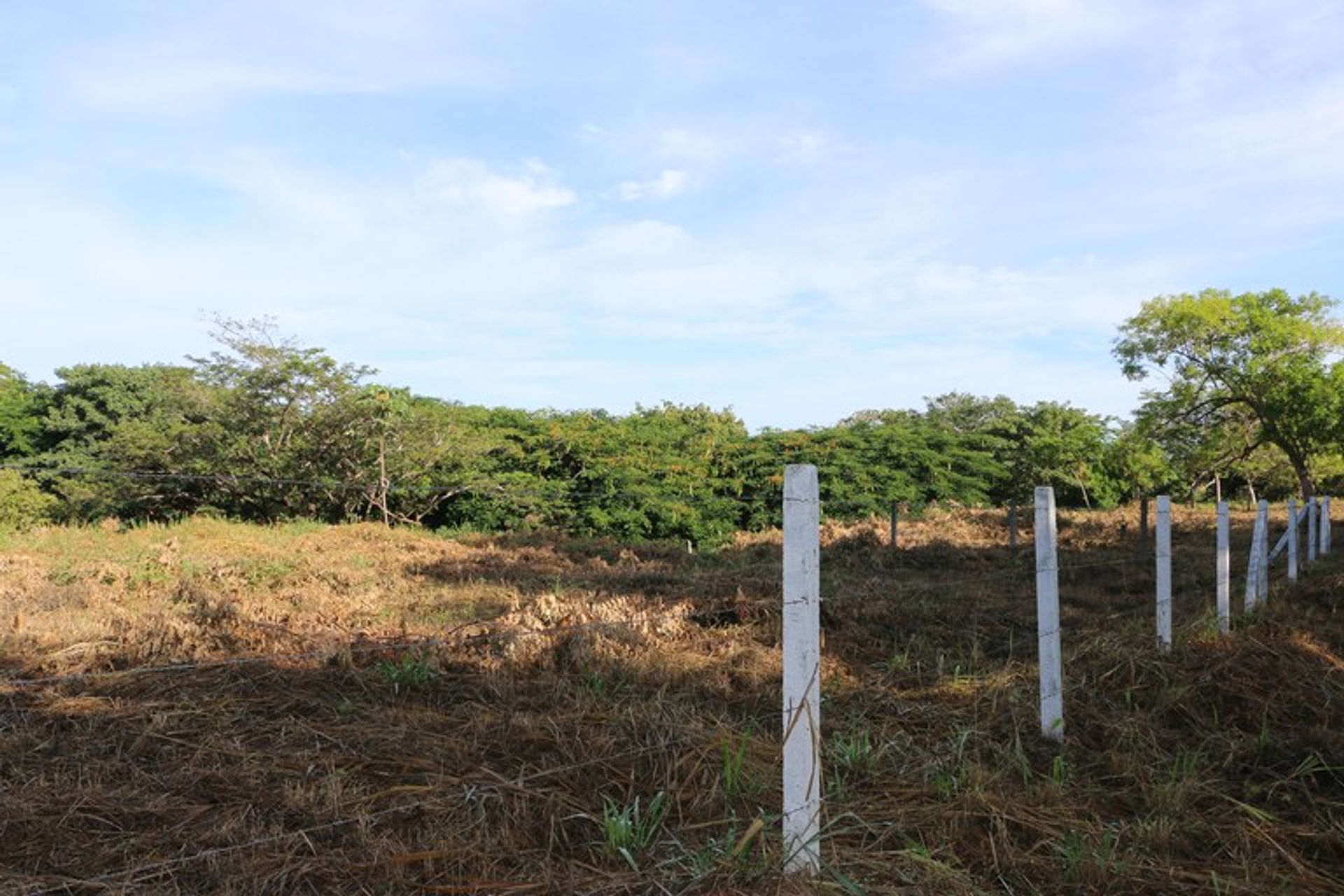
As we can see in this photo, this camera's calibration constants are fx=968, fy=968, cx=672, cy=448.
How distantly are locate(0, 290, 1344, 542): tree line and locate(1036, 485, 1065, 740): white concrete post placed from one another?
13.6m

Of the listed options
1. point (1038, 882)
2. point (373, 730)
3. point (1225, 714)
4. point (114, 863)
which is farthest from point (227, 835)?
point (1225, 714)

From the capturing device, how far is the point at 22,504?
25.1m

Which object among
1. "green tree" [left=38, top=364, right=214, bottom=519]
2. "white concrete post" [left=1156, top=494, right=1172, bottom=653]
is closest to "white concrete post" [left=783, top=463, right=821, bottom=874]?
"white concrete post" [left=1156, top=494, right=1172, bottom=653]

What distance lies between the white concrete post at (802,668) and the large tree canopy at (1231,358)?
30.6m

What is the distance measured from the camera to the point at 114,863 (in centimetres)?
317

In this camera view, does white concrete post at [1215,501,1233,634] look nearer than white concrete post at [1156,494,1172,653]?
No

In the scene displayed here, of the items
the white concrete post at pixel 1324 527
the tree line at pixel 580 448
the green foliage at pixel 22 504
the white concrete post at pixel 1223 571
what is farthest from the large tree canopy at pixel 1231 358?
the green foliage at pixel 22 504

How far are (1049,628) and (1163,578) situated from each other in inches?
73.5

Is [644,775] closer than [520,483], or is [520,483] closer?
[644,775]

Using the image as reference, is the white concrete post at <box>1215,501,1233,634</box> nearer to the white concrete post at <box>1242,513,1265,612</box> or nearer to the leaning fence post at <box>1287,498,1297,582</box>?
the white concrete post at <box>1242,513,1265,612</box>

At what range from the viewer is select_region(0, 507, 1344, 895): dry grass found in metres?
3.15

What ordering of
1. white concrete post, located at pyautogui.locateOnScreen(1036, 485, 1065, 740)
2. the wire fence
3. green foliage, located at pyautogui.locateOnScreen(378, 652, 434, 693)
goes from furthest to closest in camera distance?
green foliage, located at pyautogui.locateOnScreen(378, 652, 434, 693) < white concrete post, located at pyautogui.locateOnScreen(1036, 485, 1065, 740) < the wire fence

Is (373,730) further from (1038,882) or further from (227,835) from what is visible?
(1038,882)

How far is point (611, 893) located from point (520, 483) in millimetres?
23360
